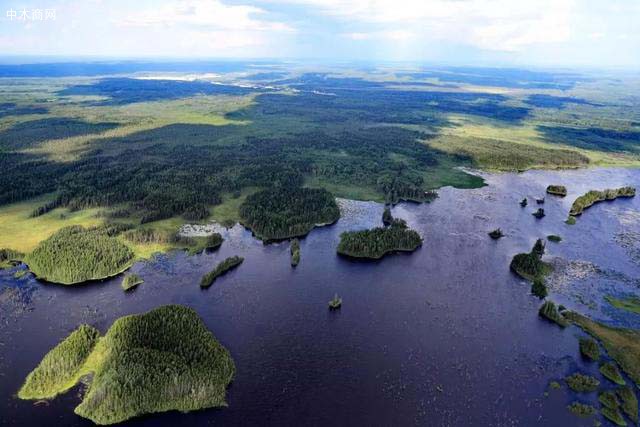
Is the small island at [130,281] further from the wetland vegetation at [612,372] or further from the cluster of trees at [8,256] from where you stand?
the wetland vegetation at [612,372]

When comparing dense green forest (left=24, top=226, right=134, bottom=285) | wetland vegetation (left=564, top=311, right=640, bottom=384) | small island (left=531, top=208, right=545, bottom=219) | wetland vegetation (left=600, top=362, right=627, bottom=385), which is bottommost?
small island (left=531, top=208, right=545, bottom=219)

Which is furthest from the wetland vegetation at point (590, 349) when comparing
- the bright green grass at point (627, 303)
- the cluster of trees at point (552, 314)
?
the bright green grass at point (627, 303)

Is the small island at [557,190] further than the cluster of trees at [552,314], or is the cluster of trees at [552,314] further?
the small island at [557,190]

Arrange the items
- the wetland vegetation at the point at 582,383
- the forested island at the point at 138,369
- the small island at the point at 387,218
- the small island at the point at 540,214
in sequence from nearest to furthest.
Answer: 1. the forested island at the point at 138,369
2. the wetland vegetation at the point at 582,383
3. the small island at the point at 387,218
4. the small island at the point at 540,214

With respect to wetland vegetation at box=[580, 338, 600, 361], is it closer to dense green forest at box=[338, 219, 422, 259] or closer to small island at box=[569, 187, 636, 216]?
dense green forest at box=[338, 219, 422, 259]

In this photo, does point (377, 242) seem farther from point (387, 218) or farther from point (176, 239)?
point (176, 239)

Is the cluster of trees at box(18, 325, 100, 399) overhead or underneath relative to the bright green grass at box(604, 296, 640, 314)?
overhead

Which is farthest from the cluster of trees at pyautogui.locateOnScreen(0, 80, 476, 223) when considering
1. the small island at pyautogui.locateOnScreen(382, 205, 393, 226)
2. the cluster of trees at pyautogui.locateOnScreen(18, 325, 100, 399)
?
the cluster of trees at pyautogui.locateOnScreen(18, 325, 100, 399)
